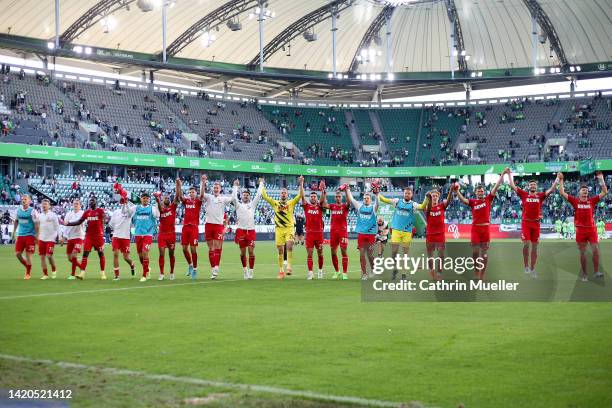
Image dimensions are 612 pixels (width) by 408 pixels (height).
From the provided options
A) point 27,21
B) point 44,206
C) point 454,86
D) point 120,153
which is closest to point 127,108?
point 120,153

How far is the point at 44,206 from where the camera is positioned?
20.5 metres

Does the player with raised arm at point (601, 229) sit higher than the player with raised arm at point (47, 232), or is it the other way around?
the player with raised arm at point (47, 232)

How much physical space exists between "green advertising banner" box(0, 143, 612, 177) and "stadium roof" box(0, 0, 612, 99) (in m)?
10.1

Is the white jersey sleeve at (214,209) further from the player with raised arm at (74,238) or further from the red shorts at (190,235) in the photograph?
the player with raised arm at (74,238)

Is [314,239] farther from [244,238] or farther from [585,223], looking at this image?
[585,223]

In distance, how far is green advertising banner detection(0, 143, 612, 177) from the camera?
55781 mm

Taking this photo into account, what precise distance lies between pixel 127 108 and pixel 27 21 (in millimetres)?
12641

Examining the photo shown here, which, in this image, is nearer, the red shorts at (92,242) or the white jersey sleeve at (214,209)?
the white jersey sleeve at (214,209)

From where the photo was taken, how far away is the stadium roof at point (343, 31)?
→ 5909 centimetres

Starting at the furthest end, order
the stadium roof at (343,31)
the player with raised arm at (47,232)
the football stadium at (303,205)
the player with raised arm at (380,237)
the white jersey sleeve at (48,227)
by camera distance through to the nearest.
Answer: the stadium roof at (343,31) < the player with raised arm at (380,237) < the white jersey sleeve at (48,227) < the player with raised arm at (47,232) < the football stadium at (303,205)

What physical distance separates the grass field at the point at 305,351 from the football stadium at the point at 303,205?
0.17 ft

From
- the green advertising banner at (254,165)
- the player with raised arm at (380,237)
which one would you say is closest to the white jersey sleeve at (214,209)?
the player with raised arm at (380,237)

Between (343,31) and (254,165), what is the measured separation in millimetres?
16071

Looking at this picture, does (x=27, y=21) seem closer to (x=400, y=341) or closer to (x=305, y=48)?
(x=305, y=48)
